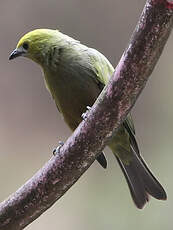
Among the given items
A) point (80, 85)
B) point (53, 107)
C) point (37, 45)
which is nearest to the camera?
point (80, 85)

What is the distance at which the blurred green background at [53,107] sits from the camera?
4.57m

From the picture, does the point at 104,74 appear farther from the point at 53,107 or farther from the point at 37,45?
the point at 53,107

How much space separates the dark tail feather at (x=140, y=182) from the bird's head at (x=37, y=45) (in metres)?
0.72

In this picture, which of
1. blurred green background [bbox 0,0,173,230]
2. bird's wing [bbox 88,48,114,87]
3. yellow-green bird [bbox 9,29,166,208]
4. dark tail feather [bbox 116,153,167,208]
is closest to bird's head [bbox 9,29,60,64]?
yellow-green bird [bbox 9,29,166,208]

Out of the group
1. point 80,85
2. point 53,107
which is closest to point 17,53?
point 80,85

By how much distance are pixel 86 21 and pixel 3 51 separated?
2.63 ft

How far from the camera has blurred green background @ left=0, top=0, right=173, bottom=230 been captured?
4.57 meters

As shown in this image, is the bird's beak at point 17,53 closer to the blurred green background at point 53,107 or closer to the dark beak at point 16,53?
the dark beak at point 16,53

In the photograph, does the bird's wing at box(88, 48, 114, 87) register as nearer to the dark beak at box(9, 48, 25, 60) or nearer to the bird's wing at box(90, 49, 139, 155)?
the bird's wing at box(90, 49, 139, 155)

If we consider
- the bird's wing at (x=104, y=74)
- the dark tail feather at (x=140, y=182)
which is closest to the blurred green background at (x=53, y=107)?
the dark tail feather at (x=140, y=182)

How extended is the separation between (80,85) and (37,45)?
1.19 feet

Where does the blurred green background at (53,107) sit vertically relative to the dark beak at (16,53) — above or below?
below

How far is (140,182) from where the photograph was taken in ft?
9.23

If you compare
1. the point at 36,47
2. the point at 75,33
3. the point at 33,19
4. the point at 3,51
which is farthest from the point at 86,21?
the point at 36,47
